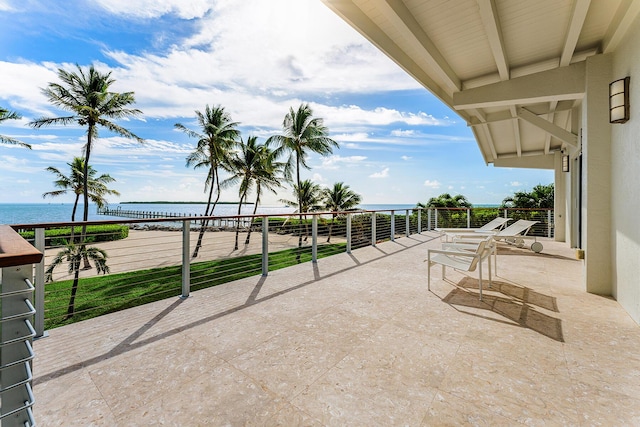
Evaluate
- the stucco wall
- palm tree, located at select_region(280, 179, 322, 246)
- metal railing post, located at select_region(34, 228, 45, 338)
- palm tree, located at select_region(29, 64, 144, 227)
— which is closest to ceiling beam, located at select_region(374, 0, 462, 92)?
the stucco wall

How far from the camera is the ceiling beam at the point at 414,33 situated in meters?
2.95

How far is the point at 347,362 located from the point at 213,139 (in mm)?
16878

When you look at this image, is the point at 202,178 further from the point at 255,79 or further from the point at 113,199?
the point at 255,79

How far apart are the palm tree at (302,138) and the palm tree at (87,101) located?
25.8 feet

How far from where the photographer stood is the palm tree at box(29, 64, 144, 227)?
40.4ft

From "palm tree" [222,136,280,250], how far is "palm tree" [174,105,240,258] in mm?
803

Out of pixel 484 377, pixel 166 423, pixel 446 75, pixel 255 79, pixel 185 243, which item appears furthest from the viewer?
pixel 255 79

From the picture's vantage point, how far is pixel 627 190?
9.80ft

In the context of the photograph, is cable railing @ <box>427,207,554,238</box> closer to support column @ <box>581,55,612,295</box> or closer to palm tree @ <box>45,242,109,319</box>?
support column @ <box>581,55,612,295</box>

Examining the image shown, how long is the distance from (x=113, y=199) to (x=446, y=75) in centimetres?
2416

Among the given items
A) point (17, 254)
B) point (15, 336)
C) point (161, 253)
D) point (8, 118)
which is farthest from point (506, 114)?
point (161, 253)

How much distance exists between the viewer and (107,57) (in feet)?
44.9

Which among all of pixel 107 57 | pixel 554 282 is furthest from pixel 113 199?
pixel 554 282

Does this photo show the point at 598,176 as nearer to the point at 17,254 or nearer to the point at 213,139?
the point at 17,254
